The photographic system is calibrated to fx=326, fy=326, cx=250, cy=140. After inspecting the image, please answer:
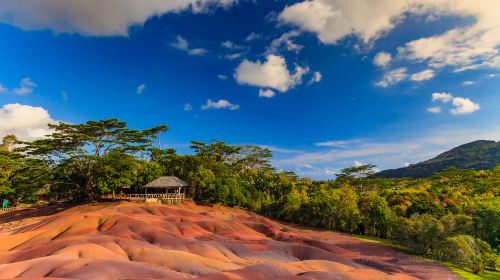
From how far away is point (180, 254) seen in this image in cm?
2628

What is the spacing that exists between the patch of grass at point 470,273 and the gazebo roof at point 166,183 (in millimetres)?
45319

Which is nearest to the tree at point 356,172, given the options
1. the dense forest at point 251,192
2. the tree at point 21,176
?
the dense forest at point 251,192

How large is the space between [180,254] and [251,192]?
48162 millimetres

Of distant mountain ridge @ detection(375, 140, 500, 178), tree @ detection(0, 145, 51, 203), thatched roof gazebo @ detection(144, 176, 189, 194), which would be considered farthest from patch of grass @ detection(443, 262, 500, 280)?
distant mountain ridge @ detection(375, 140, 500, 178)

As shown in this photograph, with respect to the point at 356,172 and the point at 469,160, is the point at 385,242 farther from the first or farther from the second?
the point at 469,160

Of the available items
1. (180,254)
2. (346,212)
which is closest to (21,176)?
(180,254)

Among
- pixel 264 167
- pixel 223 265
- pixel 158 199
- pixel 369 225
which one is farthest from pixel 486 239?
pixel 264 167

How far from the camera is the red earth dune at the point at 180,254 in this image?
2062 cm

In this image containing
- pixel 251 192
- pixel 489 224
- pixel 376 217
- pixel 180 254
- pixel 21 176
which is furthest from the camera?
pixel 251 192

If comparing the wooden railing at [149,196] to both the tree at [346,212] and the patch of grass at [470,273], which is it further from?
the patch of grass at [470,273]

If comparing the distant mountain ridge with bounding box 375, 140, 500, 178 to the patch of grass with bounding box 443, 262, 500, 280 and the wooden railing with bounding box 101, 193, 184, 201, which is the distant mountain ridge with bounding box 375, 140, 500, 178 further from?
the wooden railing with bounding box 101, 193, 184, 201

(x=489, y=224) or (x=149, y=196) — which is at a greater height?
(x=149, y=196)

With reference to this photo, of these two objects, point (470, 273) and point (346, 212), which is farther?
point (346, 212)

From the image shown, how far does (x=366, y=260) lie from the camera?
38.1m
